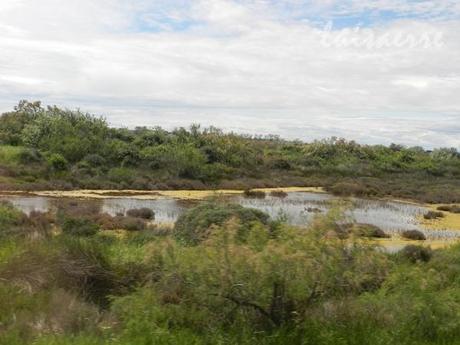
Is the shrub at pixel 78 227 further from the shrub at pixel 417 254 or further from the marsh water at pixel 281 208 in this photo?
the shrub at pixel 417 254

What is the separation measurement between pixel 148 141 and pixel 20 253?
51.2m

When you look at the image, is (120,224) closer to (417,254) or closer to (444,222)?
(417,254)

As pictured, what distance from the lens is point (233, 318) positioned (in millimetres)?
8102

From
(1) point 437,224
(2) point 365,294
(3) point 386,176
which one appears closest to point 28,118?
(3) point 386,176

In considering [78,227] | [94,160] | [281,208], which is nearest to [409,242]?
[281,208]

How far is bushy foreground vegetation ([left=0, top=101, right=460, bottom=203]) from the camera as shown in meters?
46.2

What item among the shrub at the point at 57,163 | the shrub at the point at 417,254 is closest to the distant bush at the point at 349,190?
the shrub at the point at 57,163

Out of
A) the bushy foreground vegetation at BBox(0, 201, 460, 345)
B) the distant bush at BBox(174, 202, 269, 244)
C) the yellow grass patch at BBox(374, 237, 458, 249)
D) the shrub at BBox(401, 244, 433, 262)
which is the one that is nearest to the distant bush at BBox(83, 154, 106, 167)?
the yellow grass patch at BBox(374, 237, 458, 249)

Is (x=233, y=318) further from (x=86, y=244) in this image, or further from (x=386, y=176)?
(x=386, y=176)

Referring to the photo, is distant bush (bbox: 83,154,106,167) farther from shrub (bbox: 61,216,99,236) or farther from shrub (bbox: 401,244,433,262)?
shrub (bbox: 401,244,433,262)

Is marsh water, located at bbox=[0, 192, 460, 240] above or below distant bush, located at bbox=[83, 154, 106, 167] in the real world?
below

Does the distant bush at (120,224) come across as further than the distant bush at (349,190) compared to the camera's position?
No

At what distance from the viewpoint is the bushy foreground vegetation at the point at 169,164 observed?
4616 centimetres

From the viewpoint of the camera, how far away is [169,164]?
52.0 metres
